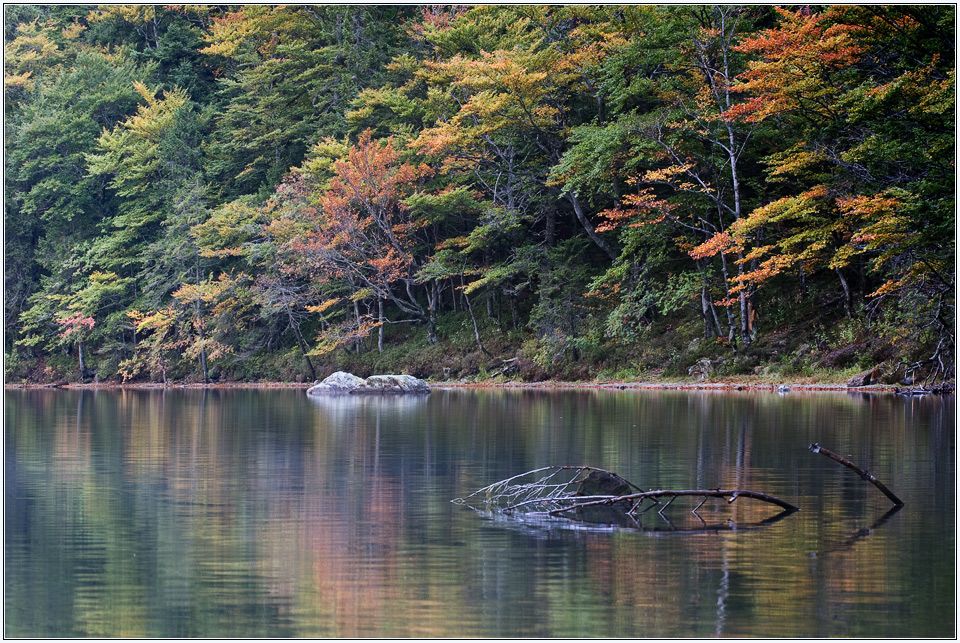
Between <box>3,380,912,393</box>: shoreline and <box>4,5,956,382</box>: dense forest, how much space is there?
0.62 m

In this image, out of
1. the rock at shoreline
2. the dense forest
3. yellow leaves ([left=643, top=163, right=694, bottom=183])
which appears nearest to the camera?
the dense forest

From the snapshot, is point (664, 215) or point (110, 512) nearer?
point (110, 512)

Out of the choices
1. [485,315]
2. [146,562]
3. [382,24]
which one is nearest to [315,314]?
[485,315]

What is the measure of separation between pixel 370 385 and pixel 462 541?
908 inches

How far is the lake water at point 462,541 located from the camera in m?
5.24

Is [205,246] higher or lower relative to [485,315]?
higher

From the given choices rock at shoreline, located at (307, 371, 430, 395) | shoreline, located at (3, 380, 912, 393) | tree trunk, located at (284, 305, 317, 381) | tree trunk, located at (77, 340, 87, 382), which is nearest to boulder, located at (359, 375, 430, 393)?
rock at shoreline, located at (307, 371, 430, 395)

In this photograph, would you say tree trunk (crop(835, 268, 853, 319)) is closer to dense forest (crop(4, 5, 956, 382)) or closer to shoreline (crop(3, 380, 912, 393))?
dense forest (crop(4, 5, 956, 382))

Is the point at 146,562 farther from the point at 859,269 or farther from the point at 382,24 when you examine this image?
the point at 382,24

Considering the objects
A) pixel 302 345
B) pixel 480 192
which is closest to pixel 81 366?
pixel 302 345

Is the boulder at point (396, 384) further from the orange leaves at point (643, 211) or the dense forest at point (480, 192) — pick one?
the orange leaves at point (643, 211)

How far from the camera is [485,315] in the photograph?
114 ft

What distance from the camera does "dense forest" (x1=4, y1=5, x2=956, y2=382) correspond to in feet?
73.6

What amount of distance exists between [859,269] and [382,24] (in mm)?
21955
